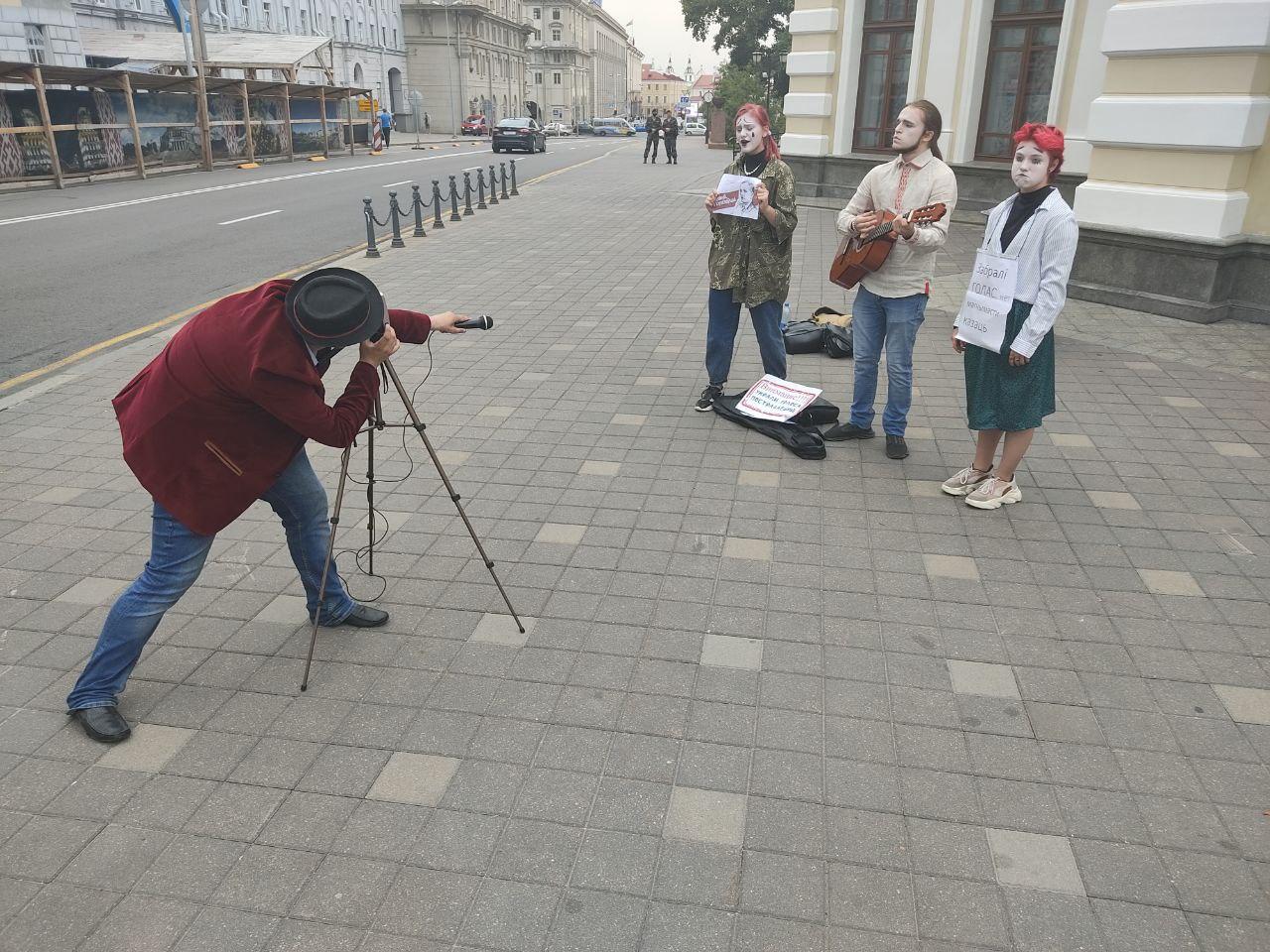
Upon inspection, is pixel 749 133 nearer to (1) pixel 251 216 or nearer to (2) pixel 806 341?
(2) pixel 806 341

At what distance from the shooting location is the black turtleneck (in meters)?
4.75

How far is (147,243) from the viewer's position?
14.9m

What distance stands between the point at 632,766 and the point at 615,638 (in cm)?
84

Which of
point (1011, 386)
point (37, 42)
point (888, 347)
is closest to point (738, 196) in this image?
point (888, 347)

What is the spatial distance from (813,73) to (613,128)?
66.5 m

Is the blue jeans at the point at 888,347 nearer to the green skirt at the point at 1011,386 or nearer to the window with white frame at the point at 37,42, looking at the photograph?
the green skirt at the point at 1011,386

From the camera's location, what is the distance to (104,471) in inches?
232

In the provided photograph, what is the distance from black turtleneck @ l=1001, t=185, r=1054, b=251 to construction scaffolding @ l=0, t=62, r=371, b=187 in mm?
24425

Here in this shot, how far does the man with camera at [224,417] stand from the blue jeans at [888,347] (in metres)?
3.29

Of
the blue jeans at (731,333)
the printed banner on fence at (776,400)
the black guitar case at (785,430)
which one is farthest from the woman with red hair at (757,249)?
the black guitar case at (785,430)

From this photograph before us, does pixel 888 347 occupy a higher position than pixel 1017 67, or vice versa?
pixel 1017 67

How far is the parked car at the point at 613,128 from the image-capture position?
260 ft

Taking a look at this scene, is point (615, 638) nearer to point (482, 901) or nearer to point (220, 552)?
point (482, 901)

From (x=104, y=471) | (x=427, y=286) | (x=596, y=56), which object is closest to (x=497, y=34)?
(x=596, y=56)
